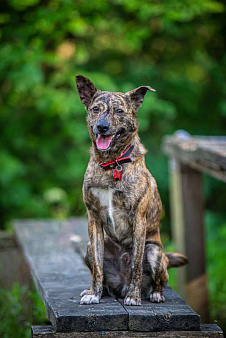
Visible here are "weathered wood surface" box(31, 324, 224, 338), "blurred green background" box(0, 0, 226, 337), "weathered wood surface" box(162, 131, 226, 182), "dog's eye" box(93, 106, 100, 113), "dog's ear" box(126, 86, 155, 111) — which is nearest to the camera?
"weathered wood surface" box(31, 324, 224, 338)

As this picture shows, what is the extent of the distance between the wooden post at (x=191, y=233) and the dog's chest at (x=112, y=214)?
2620 mm

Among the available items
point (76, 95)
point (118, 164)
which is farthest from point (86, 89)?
point (76, 95)

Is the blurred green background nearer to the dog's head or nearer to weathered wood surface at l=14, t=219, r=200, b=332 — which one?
weathered wood surface at l=14, t=219, r=200, b=332

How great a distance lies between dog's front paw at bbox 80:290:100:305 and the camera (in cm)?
337

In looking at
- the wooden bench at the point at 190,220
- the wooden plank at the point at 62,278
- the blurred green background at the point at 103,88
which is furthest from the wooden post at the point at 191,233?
the wooden plank at the point at 62,278

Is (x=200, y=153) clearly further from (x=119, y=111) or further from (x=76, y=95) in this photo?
(x=76, y=95)

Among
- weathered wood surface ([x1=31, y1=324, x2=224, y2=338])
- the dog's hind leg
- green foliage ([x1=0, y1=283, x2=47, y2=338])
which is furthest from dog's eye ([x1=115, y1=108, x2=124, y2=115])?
green foliage ([x1=0, y1=283, x2=47, y2=338])

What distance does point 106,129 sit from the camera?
3377 millimetres

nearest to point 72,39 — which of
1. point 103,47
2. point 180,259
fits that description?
point 103,47

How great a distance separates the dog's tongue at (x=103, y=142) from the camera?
339cm

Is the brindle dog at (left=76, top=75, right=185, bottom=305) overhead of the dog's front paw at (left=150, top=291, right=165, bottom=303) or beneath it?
overhead

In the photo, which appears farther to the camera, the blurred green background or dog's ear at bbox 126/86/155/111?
→ the blurred green background

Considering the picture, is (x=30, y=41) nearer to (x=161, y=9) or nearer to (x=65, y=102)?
(x=161, y=9)

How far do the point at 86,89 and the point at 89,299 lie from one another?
1.41 meters
